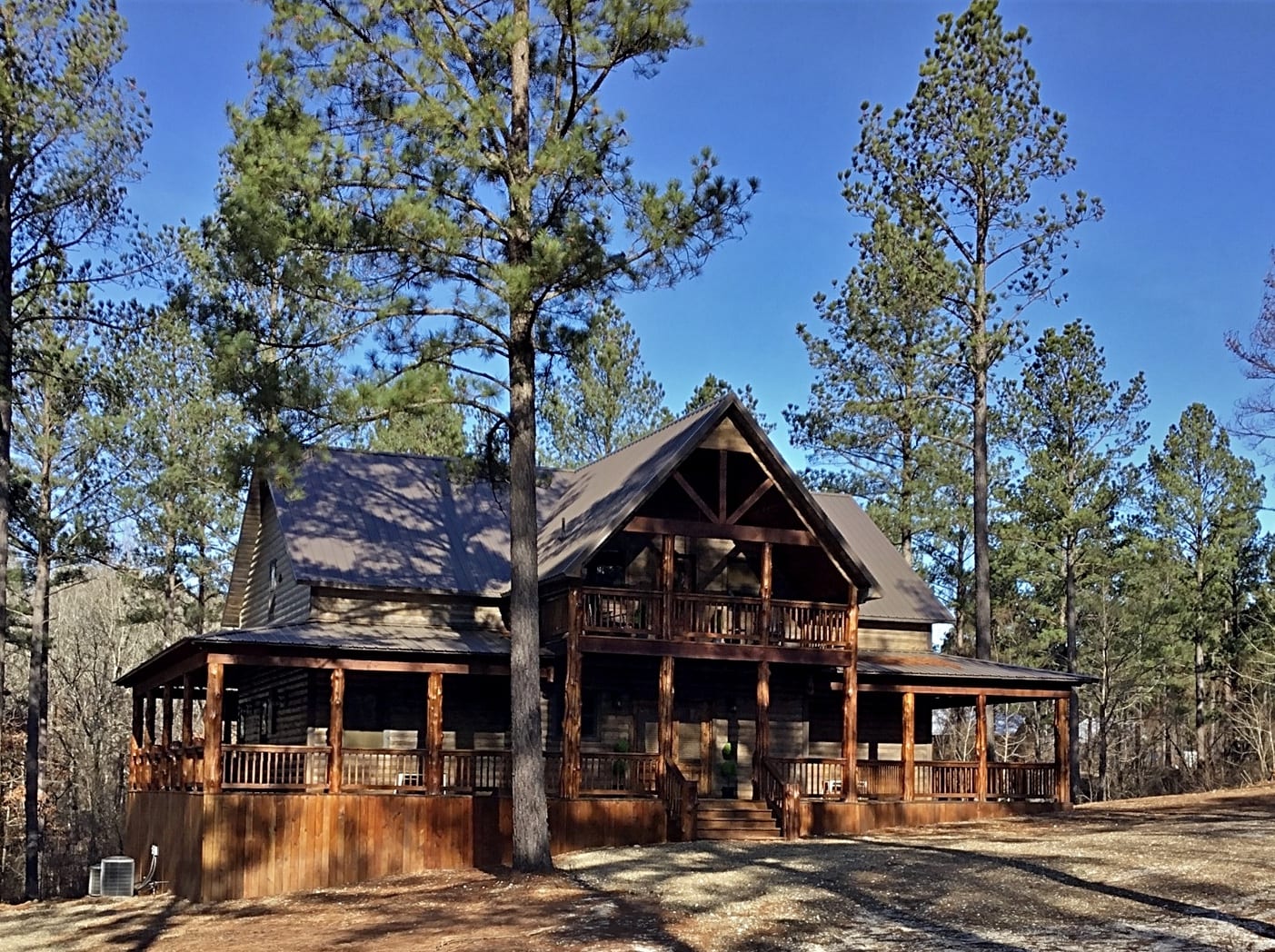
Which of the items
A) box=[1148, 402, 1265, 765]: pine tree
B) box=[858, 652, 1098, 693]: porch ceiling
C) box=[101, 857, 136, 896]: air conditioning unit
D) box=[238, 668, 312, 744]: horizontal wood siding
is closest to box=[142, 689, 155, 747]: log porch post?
box=[238, 668, 312, 744]: horizontal wood siding

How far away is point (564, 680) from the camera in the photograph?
25.2 m

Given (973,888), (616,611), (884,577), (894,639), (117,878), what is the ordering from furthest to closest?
(884,577) < (894,639) < (616,611) < (117,878) < (973,888)

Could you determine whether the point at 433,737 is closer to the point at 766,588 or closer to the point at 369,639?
the point at 369,639

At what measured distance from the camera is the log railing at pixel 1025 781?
1117 inches

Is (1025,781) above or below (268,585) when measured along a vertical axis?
below

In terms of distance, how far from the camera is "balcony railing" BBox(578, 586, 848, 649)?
80.8ft

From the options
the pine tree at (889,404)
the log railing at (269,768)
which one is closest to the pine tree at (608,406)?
the pine tree at (889,404)

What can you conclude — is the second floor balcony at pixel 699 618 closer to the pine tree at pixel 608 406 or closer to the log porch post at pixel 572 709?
the log porch post at pixel 572 709

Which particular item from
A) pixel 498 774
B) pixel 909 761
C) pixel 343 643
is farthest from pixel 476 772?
pixel 909 761

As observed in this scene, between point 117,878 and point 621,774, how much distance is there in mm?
8516

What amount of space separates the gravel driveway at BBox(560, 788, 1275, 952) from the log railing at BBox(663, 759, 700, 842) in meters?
1.47

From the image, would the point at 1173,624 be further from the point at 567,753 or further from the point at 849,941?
the point at 849,941

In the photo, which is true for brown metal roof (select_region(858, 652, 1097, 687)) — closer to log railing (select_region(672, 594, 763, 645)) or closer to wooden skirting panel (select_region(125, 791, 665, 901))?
log railing (select_region(672, 594, 763, 645))

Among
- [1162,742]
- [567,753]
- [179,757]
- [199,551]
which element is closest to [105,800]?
[199,551]
